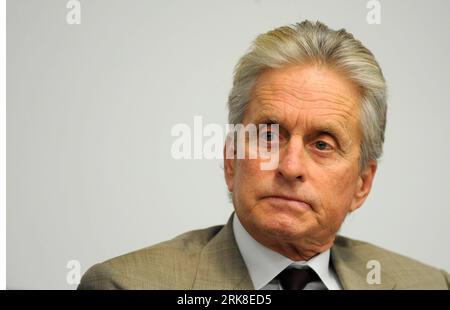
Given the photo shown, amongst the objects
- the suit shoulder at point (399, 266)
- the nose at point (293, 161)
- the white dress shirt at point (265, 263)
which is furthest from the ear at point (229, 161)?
the suit shoulder at point (399, 266)

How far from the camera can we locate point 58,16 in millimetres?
2652

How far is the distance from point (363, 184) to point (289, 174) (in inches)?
20.3

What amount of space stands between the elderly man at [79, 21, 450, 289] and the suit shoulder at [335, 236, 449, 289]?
0.21 meters

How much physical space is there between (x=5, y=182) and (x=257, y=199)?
1060mm

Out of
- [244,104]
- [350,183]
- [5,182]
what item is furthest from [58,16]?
[350,183]

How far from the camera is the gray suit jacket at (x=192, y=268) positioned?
216 cm

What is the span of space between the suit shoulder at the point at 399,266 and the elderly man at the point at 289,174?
211 mm

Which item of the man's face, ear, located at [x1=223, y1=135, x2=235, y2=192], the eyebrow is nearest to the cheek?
the man's face

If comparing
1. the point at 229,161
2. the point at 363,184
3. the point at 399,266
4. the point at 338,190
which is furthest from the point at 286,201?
the point at 399,266

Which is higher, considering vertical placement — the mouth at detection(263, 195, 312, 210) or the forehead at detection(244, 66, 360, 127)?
the forehead at detection(244, 66, 360, 127)

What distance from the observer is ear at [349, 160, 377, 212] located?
2.43m

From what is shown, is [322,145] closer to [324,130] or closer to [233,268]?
[324,130]

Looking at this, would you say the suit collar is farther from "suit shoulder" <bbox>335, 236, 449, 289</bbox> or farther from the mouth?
the mouth
